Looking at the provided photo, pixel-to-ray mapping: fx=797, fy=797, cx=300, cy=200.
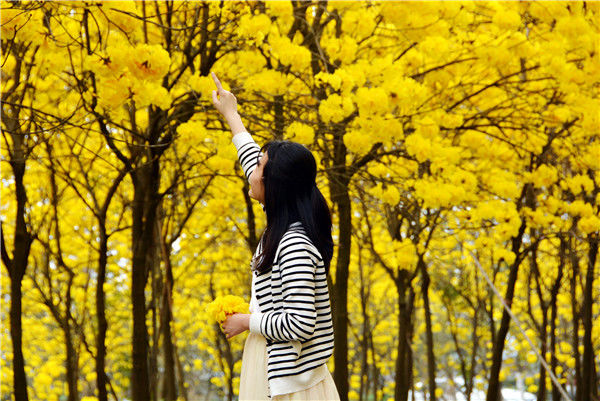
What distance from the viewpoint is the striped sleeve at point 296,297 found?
2525 millimetres

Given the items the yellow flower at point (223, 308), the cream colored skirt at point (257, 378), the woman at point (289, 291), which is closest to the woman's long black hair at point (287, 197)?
the woman at point (289, 291)

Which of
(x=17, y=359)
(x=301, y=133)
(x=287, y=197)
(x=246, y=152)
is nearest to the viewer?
(x=287, y=197)

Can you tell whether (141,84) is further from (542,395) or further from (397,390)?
(542,395)

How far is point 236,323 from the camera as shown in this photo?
2.73m

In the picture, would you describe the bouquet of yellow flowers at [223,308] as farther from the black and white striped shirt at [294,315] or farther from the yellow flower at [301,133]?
the yellow flower at [301,133]

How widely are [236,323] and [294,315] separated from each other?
30 cm

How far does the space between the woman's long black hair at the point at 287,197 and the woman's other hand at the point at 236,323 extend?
0.17 metres

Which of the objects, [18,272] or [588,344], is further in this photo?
[588,344]

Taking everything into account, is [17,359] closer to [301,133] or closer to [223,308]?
[301,133]

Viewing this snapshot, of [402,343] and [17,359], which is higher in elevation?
[402,343]

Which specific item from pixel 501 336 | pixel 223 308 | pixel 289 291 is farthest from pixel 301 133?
pixel 501 336

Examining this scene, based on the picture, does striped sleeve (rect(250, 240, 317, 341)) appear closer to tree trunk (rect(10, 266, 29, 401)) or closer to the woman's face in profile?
the woman's face in profile

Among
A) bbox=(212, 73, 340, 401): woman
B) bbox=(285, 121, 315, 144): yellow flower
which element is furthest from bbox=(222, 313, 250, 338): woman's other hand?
bbox=(285, 121, 315, 144): yellow flower

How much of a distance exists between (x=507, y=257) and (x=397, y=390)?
8.96 ft
